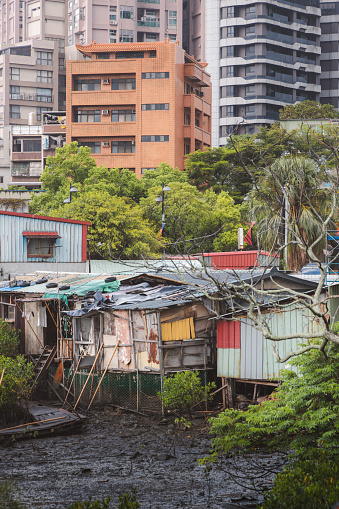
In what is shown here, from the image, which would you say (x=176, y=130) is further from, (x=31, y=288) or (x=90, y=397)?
(x=90, y=397)

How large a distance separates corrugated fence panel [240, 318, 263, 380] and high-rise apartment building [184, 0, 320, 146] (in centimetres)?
8083

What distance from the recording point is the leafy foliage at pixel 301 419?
12812 mm

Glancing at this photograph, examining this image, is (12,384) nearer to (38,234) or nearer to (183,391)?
(183,391)

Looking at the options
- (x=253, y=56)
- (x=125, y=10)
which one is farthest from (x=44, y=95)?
(x=253, y=56)

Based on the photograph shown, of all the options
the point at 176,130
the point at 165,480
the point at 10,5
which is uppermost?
the point at 10,5

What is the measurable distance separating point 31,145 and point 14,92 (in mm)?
21459

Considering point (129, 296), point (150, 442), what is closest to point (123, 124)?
point (129, 296)

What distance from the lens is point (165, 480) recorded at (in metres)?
16.8

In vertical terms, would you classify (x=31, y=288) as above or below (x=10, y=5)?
below

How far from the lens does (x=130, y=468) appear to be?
1777 cm

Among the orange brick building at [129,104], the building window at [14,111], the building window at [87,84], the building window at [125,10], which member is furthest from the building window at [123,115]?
the building window at [14,111]

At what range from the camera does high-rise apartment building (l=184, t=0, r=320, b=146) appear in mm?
100875

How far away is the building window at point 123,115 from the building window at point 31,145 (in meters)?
18.1

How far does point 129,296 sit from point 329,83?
95.3 metres
